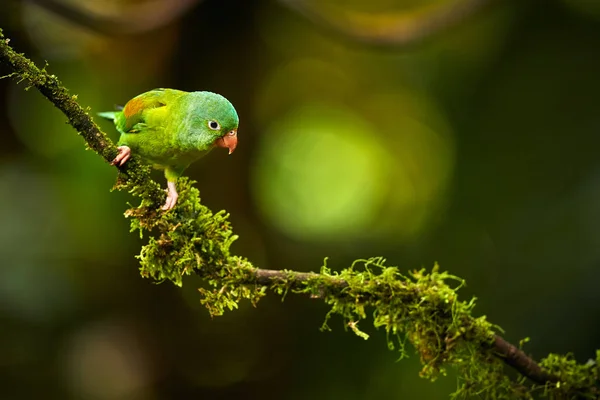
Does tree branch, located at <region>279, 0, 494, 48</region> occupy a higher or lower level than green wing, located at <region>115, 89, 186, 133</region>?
higher

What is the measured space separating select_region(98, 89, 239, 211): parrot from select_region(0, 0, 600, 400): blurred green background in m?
2.67

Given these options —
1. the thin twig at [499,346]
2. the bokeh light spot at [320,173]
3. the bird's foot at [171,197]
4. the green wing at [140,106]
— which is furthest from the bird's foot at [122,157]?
the bokeh light spot at [320,173]

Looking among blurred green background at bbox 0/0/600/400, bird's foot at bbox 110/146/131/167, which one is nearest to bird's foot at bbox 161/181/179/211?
bird's foot at bbox 110/146/131/167

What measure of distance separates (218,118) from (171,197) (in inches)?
11.0

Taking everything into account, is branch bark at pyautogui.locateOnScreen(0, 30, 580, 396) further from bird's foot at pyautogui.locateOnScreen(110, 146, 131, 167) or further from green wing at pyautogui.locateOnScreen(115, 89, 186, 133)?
green wing at pyautogui.locateOnScreen(115, 89, 186, 133)

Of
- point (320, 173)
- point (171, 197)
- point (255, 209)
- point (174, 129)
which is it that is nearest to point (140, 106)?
point (174, 129)

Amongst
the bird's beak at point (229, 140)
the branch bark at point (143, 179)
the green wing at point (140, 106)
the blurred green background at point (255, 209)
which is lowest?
the branch bark at point (143, 179)

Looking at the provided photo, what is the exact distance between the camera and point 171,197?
2.06 meters

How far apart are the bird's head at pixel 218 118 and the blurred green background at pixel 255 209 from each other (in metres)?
2.99

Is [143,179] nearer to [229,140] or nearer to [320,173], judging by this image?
[229,140]

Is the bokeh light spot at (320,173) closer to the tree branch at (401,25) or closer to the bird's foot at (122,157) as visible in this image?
the tree branch at (401,25)

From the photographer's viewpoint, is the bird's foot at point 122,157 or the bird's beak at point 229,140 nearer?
the bird's foot at point 122,157

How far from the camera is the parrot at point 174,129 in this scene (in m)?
2.00

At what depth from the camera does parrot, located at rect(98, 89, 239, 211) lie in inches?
78.5
